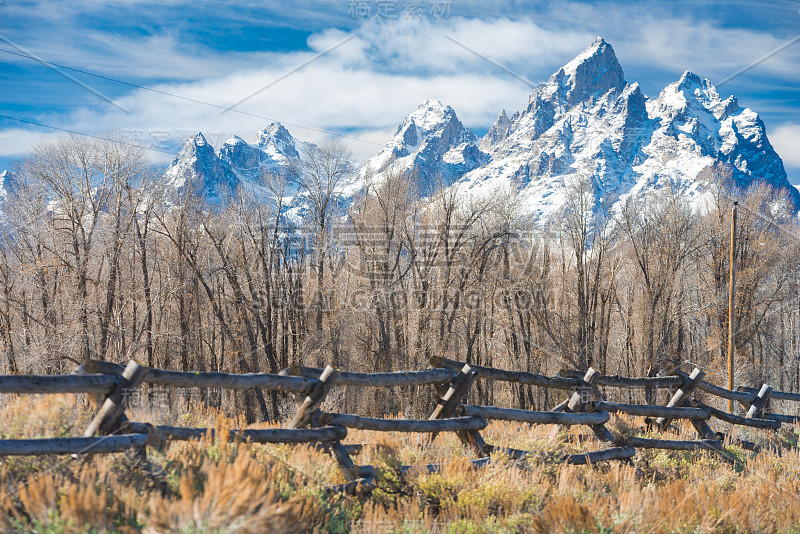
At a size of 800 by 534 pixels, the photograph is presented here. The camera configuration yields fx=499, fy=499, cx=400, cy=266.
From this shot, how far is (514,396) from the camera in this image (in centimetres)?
2811

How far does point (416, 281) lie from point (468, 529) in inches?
900

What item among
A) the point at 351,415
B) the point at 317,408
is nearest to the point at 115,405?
the point at 317,408

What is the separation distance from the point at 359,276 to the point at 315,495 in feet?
74.3

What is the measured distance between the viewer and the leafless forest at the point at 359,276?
2166 centimetres

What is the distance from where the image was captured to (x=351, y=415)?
14.9ft

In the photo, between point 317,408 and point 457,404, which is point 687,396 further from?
point 317,408

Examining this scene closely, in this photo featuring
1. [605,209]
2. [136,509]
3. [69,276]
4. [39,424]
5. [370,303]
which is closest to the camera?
[136,509]

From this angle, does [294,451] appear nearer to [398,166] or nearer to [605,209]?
[398,166]

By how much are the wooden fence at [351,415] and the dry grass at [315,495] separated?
0.44 feet

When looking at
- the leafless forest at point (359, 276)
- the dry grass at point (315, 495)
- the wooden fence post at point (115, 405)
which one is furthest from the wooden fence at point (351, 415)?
the leafless forest at point (359, 276)

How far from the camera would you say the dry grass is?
2348mm

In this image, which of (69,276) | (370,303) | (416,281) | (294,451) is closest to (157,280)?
(69,276)

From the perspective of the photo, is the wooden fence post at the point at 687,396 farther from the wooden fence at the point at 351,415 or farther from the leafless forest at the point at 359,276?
the leafless forest at the point at 359,276

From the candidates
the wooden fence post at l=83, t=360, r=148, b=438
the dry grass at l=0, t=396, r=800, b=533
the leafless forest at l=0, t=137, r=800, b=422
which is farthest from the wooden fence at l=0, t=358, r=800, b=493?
the leafless forest at l=0, t=137, r=800, b=422
